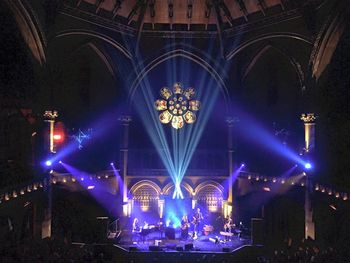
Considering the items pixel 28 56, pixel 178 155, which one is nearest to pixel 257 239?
pixel 178 155

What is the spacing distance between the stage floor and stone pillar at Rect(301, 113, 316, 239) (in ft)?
11.4

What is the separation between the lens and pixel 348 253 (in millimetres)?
16516

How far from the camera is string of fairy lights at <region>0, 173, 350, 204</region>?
62.5ft

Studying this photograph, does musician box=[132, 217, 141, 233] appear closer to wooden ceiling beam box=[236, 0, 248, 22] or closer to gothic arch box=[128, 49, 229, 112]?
gothic arch box=[128, 49, 229, 112]

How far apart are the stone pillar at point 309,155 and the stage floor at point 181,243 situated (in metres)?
3.47

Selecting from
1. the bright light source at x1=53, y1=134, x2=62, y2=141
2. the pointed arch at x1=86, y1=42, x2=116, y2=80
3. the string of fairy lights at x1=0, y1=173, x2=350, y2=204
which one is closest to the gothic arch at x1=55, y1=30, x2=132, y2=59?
the pointed arch at x1=86, y1=42, x2=116, y2=80

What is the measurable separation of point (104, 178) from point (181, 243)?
701 centimetres

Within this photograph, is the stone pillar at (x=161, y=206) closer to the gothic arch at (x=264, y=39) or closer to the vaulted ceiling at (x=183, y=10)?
the gothic arch at (x=264, y=39)

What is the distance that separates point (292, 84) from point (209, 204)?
982 centimetres

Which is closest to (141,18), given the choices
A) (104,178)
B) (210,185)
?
(104,178)

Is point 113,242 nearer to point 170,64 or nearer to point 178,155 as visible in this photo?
point 178,155

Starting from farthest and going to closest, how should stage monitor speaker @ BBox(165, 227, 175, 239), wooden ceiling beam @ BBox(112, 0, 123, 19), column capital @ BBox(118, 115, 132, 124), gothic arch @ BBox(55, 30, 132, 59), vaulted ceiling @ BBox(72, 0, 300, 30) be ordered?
1. column capital @ BBox(118, 115, 132, 124)
2. wooden ceiling beam @ BBox(112, 0, 123, 19)
3. vaulted ceiling @ BBox(72, 0, 300, 30)
4. stage monitor speaker @ BBox(165, 227, 175, 239)
5. gothic arch @ BBox(55, 30, 132, 59)

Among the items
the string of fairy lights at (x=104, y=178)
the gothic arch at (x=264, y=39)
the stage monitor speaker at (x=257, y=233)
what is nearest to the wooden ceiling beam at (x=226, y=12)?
the gothic arch at (x=264, y=39)

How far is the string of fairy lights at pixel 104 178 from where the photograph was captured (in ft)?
62.5
